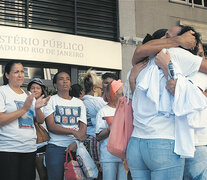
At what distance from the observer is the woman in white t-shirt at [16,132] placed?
3971mm

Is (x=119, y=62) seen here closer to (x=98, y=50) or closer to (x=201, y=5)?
(x=98, y=50)

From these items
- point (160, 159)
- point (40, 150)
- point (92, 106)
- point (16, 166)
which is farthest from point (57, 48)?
point (160, 159)

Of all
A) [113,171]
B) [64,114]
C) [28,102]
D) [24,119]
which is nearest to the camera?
[28,102]

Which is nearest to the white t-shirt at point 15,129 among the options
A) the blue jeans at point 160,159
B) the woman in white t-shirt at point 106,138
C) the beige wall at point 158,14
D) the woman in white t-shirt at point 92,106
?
the woman in white t-shirt at point 106,138

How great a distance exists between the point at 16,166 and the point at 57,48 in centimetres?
575

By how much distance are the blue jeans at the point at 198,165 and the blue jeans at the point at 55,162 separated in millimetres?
2572

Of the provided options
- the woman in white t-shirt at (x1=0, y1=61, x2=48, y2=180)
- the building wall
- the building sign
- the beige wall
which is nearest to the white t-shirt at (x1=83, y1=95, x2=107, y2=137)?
the woman in white t-shirt at (x1=0, y1=61, x2=48, y2=180)

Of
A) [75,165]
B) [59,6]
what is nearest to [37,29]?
[59,6]

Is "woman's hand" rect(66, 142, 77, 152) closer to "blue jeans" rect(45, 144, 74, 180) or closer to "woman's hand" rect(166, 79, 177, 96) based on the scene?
"blue jeans" rect(45, 144, 74, 180)

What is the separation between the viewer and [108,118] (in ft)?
15.3

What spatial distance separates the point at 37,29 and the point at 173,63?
7.54m

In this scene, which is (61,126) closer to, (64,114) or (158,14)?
(64,114)

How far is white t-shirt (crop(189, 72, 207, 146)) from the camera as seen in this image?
7.69 feet

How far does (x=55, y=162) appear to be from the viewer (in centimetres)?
460
